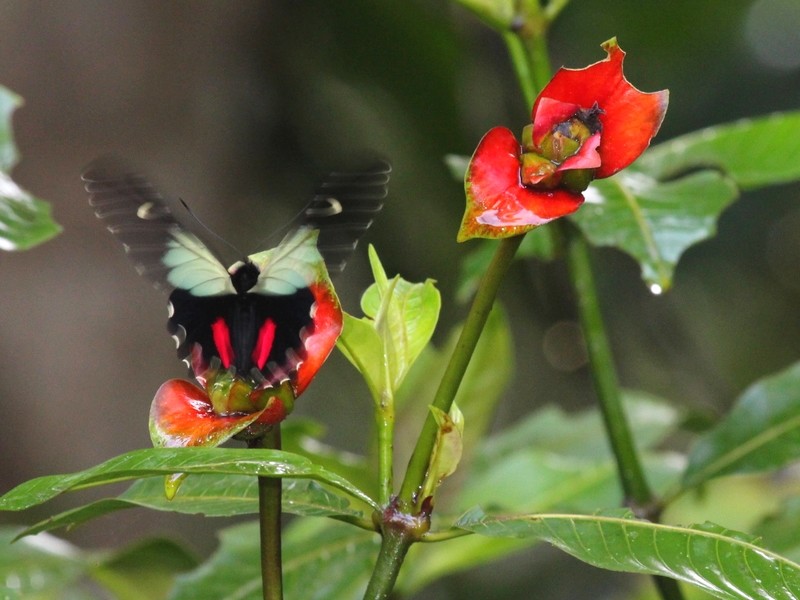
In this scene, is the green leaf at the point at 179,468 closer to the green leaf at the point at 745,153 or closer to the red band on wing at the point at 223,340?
the red band on wing at the point at 223,340

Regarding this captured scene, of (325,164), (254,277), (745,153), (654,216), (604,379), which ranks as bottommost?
(254,277)

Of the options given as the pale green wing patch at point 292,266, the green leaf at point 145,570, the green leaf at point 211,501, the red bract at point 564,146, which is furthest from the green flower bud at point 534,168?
the green leaf at point 145,570

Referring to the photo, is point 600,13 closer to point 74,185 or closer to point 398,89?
point 398,89

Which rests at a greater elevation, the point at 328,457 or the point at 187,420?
the point at 328,457

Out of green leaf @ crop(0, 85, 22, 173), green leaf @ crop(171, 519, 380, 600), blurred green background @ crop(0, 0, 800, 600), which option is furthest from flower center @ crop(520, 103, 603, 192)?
blurred green background @ crop(0, 0, 800, 600)

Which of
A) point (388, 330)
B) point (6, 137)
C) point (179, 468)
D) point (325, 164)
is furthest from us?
point (325, 164)

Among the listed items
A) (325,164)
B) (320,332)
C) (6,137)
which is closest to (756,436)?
(320,332)

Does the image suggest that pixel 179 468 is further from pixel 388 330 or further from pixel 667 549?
pixel 667 549

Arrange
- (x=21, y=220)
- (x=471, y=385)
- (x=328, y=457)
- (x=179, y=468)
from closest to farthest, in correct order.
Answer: (x=179, y=468), (x=21, y=220), (x=328, y=457), (x=471, y=385)

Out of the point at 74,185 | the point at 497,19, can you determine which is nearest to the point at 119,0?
the point at 74,185
